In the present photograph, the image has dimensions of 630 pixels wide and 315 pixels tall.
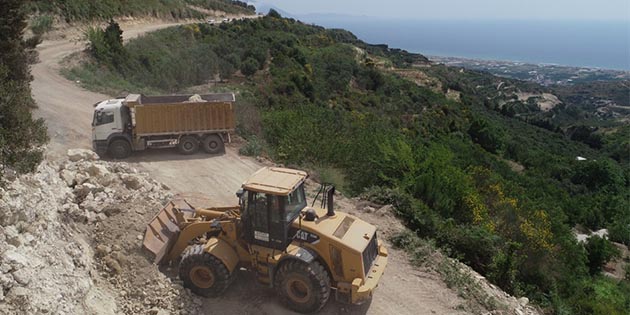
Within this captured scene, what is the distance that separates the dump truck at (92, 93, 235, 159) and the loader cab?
30.3 feet

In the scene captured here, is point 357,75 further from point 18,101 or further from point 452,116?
point 18,101

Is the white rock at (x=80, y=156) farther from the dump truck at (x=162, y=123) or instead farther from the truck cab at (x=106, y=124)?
the dump truck at (x=162, y=123)

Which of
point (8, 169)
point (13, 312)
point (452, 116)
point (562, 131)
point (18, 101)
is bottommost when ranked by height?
point (562, 131)

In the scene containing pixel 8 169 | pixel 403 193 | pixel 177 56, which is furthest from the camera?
pixel 177 56

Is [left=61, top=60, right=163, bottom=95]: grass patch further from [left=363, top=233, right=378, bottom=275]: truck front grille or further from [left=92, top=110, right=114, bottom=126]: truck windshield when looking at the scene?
[left=363, top=233, right=378, bottom=275]: truck front grille

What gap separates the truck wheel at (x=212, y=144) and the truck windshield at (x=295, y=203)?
9.79 metres

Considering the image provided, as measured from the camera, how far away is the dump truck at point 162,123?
708 inches

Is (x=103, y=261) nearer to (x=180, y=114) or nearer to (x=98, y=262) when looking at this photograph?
(x=98, y=262)

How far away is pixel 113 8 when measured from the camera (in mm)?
46438

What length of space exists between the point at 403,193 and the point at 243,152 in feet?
22.1

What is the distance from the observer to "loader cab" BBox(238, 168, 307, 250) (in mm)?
9844

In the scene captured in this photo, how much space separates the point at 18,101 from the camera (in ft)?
35.0

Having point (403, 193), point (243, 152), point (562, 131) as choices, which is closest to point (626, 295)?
point (403, 193)

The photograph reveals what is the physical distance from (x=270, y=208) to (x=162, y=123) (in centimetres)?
996
